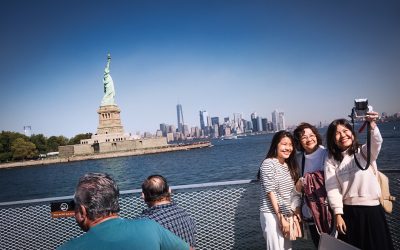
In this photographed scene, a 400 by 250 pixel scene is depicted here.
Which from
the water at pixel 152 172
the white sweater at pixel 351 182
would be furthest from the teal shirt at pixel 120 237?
the water at pixel 152 172

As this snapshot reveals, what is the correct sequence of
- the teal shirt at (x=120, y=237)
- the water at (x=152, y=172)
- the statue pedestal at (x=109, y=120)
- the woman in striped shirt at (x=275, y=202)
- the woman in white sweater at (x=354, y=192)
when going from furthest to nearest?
the statue pedestal at (x=109, y=120) < the water at (x=152, y=172) < the woman in striped shirt at (x=275, y=202) < the woman in white sweater at (x=354, y=192) < the teal shirt at (x=120, y=237)

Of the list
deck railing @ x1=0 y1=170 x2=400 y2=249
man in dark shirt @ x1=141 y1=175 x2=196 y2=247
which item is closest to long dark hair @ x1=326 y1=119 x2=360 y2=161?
deck railing @ x1=0 y1=170 x2=400 y2=249

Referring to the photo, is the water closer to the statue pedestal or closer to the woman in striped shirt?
the statue pedestal

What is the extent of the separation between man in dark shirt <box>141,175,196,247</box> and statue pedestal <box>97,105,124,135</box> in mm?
56509

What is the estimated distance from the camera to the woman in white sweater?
8.61ft

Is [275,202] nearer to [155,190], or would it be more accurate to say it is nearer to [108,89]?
[155,190]

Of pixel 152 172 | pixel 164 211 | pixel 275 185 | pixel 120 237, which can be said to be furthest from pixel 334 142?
pixel 152 172

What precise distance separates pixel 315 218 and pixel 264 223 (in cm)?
45

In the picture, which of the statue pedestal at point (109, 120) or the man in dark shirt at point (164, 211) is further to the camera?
the statue pedestal at point (109, 120)

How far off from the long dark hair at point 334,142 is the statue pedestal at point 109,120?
56666 millimetres

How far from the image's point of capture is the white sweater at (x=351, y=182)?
265cm

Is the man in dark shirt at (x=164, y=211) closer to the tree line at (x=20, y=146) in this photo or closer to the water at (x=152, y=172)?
the water at (x=152, y=172)

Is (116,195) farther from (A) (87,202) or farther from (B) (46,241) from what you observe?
(B) (46,241)

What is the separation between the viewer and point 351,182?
8.91ft
